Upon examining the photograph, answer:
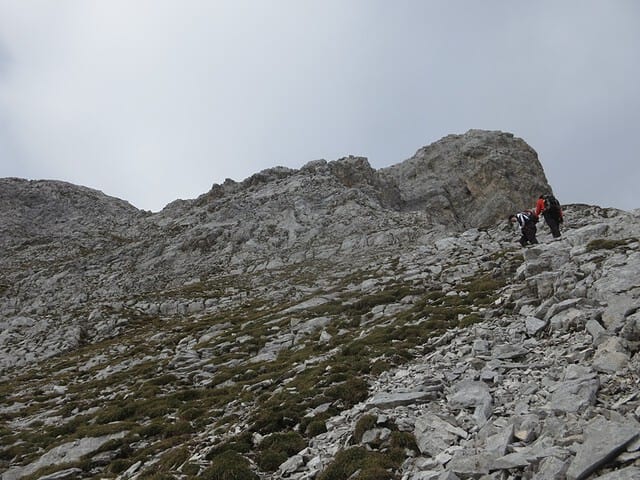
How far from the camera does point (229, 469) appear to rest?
13.6 m

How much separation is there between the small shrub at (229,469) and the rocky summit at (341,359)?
62mm

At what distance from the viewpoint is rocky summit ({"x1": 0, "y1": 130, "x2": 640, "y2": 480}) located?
11.1 m

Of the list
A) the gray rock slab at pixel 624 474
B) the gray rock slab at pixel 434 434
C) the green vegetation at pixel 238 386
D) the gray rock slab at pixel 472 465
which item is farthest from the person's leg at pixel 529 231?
the gray rock slab at pixel 624 474

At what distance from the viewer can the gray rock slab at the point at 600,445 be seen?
7.83 metres

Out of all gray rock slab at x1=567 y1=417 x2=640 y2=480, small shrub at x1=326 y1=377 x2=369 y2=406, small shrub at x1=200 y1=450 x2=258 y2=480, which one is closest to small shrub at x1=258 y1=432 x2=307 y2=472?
small shrub at x1=200 y1=450 x2=258 y2=480

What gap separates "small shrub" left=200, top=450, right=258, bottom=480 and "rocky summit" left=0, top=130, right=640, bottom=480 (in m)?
0.06

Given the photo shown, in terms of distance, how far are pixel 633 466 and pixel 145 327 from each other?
153 feet

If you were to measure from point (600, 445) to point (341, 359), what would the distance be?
14.0 m

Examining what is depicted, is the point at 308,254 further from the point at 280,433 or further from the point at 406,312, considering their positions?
the point at 280,433

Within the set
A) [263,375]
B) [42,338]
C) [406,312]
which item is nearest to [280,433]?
[263,375]

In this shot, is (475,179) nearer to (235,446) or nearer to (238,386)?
(238,386)

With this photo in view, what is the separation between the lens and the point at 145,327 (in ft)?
156

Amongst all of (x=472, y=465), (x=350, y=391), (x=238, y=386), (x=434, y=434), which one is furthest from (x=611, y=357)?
(x=238, y=386)

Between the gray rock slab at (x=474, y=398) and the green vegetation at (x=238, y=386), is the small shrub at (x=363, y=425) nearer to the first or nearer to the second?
the green vegetation at (x=238, y=386)
